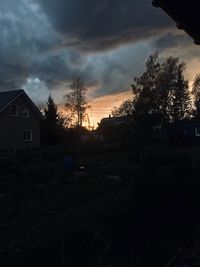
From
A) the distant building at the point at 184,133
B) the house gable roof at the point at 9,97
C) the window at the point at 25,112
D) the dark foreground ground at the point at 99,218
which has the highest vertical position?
the house gable roof at the point at 9,97

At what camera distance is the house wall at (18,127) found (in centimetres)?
4216

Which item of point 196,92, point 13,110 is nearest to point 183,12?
point 13,110

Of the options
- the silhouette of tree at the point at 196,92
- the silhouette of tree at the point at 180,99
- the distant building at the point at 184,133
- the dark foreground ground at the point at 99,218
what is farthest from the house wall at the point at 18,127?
the silhouette of tree at the point at 196,92

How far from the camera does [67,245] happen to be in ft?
22.4

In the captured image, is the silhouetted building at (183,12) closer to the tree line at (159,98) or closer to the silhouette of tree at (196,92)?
the tree line at (159,98)

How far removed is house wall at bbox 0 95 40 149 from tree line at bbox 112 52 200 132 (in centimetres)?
1166

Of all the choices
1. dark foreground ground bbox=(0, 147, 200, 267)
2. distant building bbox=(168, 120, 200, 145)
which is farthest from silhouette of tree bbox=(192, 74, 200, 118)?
dark foreground ground bbox=(0, 147, 200, 267)

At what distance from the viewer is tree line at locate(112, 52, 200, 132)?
52.7 meters

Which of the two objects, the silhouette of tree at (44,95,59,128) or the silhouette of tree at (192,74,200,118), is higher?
the silhouette of tree at (192,74,200,118)

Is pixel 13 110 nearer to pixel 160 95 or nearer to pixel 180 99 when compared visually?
pixel 160 95

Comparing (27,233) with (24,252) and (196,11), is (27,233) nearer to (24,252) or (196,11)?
(24,252)

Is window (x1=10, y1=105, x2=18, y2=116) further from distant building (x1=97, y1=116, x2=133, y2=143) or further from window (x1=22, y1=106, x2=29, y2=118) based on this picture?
distant building (x1=97, y1=116, x2=133, y2=143)

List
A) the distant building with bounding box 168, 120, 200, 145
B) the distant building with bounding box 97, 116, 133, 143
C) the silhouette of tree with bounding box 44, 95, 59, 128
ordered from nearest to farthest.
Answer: the distant building with bounding box 97, 116, 133, 143, the distant building with bounding box 168, 120, 200, 145, the silhouette of tree with bounding box 44, 95, 59, 128

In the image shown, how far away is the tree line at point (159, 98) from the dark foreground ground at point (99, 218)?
3280cm
